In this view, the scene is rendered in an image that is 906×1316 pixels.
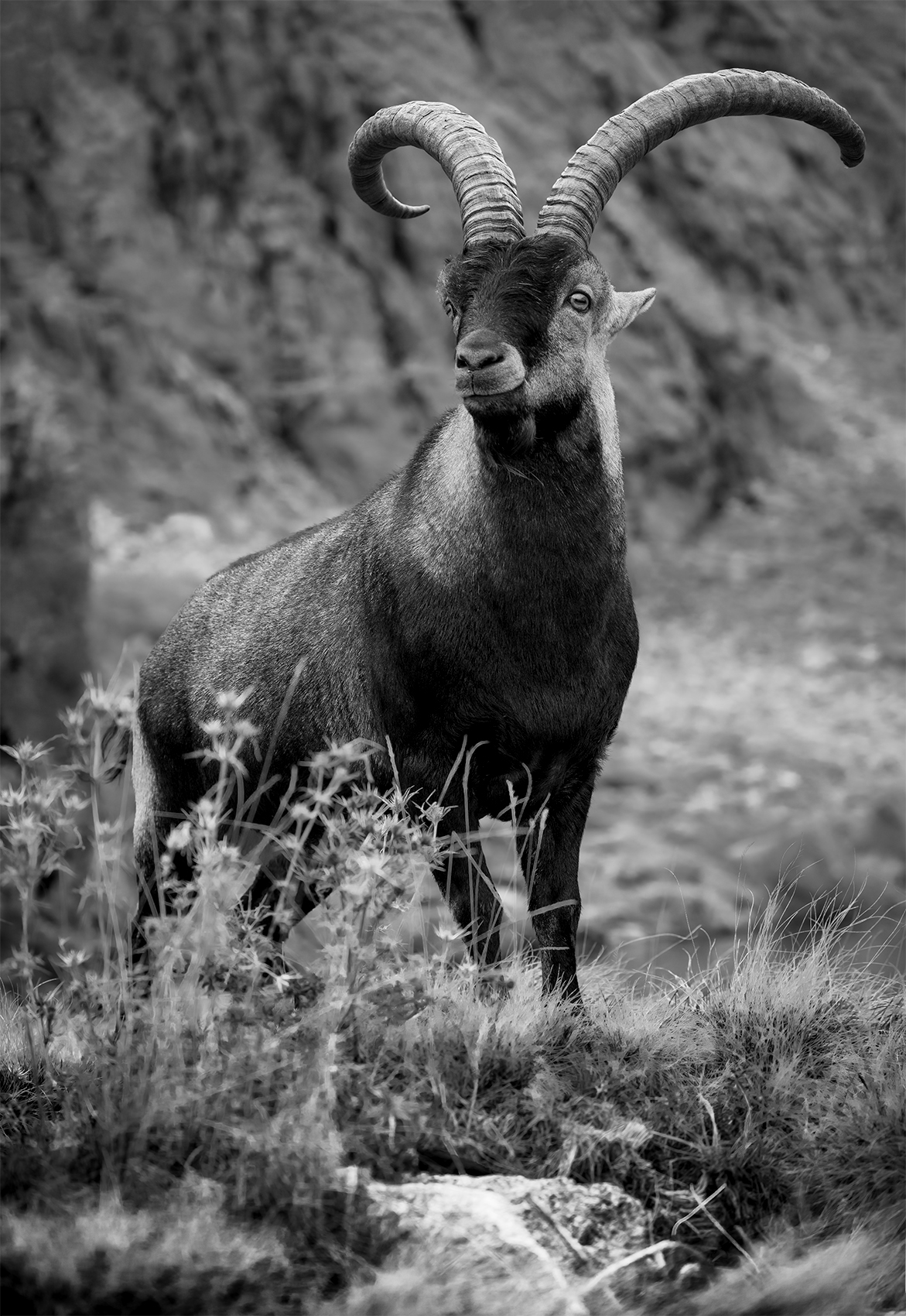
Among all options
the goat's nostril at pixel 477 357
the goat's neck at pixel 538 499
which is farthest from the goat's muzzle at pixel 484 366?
the goat's neck at pixel 538 499

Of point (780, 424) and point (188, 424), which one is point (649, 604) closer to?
point (780, 424)

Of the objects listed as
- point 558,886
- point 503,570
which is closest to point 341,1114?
point 558,886

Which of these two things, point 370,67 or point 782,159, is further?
point 782,159

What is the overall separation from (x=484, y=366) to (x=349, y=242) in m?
22.3

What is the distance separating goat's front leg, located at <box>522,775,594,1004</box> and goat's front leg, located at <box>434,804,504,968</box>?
171mm

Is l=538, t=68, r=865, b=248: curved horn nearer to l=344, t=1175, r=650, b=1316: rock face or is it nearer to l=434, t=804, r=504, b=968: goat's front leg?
l=434, t=804, r=504, b=968: goat's front leg

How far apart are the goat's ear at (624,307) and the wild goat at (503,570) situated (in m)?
0.02

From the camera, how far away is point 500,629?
18.0 feet

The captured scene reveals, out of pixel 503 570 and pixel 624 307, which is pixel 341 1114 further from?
pixel 624 307

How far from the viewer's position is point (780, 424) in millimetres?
28625

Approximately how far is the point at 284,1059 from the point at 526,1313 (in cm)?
91

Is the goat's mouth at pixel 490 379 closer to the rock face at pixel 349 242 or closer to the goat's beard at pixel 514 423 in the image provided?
the goat's beard at pixel 514 423

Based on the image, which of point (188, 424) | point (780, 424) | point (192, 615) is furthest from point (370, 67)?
point (192, 615)

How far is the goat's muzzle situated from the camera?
5082 millimetres
